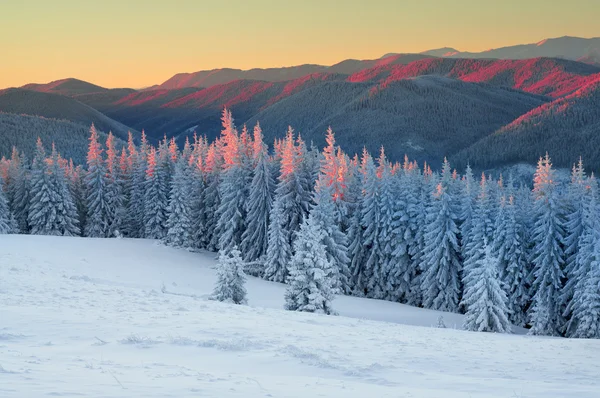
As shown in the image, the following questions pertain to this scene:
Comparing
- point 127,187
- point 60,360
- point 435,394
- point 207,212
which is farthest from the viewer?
point 127,187

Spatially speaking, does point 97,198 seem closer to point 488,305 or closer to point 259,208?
point 259,208

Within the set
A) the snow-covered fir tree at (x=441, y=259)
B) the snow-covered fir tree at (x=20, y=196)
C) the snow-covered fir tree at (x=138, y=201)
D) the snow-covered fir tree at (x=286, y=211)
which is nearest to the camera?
the snow-covered fir tree at (x=286, y=211)

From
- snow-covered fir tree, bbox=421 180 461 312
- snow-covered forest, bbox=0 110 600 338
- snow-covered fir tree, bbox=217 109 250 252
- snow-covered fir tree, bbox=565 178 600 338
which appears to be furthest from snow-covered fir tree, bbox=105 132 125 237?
snow-covered fir tree, bbox=565 178 600 338

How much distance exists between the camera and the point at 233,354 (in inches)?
501

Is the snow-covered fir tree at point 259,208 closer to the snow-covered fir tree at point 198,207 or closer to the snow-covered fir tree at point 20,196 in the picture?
the snow-covered fir tree at point 198,207

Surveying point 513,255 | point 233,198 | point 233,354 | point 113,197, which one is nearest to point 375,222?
point 513,255

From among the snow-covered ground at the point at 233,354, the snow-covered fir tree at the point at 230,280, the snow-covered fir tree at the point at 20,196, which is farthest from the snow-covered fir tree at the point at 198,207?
the snow-covered ground at the point at 233,354

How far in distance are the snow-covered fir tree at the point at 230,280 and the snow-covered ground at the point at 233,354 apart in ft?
16.3

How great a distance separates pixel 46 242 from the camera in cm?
4431

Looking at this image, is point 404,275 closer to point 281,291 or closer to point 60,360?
point 281,291

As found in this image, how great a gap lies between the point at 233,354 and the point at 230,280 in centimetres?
1413

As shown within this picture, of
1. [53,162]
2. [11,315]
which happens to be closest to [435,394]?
[11,315]

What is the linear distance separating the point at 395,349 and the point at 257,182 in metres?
36.7

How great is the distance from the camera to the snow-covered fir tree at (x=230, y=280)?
86.6ft
